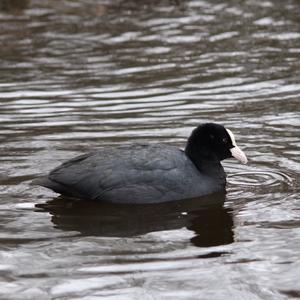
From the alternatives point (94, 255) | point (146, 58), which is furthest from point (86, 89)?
point (94, 255)

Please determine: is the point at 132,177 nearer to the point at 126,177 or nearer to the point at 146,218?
the point at 126,177

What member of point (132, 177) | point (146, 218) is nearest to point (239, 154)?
point (132, 177)

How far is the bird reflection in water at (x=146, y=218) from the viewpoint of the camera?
260 inches

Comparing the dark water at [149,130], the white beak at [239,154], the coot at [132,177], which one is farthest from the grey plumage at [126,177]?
the white beak at [239,154]

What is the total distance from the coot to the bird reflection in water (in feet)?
0.25

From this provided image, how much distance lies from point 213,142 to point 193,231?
125 centimetres

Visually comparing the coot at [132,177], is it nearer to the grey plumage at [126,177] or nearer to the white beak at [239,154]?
the grey plumage at [126,177]

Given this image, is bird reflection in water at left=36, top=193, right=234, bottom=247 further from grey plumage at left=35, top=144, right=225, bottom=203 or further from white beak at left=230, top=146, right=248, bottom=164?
white beak at left=230, top=146, right=248, bottom=164

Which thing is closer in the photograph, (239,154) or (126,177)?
(126,177)

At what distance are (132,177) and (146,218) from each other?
392mm

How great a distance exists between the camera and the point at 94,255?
597 cm

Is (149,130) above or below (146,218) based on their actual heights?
above

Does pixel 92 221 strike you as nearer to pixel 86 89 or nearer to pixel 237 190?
pixel 237 190

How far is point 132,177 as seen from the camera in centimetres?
721
